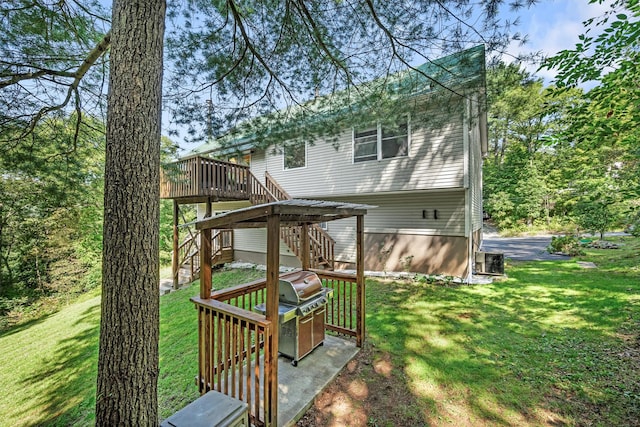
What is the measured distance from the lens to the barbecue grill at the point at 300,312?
11.4 ft

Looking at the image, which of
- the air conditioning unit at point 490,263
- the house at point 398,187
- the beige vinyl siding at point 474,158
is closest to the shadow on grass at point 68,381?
the house at point 398,187

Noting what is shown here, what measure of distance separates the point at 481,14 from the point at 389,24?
122 cm

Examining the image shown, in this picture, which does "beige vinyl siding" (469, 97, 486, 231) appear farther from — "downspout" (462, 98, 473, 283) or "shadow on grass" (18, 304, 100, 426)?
"shadow on grass" (18, 304, 100, 426)

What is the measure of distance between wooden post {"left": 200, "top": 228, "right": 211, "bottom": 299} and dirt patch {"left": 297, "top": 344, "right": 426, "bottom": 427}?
5.77 feet

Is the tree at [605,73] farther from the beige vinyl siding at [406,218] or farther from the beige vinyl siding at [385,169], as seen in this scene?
the beige vinyl siding at [406,218]

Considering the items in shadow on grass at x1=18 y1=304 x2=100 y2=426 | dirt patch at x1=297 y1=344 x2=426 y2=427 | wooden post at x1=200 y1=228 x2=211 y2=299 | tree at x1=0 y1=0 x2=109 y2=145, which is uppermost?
tree at x1=0 y1=0 x2=109 y2=145

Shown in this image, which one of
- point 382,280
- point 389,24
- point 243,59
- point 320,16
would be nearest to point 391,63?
point 389,24

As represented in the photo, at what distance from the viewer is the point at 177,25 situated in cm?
380

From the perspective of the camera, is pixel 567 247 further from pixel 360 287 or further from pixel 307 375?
pixel 307 375

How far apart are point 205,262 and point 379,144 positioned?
22.7 feet

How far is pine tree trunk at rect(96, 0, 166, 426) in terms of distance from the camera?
6.36 ft

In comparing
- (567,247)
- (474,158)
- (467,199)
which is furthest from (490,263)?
(567,247)

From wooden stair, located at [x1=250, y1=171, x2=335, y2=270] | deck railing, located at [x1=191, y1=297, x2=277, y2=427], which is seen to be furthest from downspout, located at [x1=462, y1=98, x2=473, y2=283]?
deck railing, located at [x1=191, y1=297, x2=277, y2=427]

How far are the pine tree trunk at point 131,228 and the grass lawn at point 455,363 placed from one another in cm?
148
